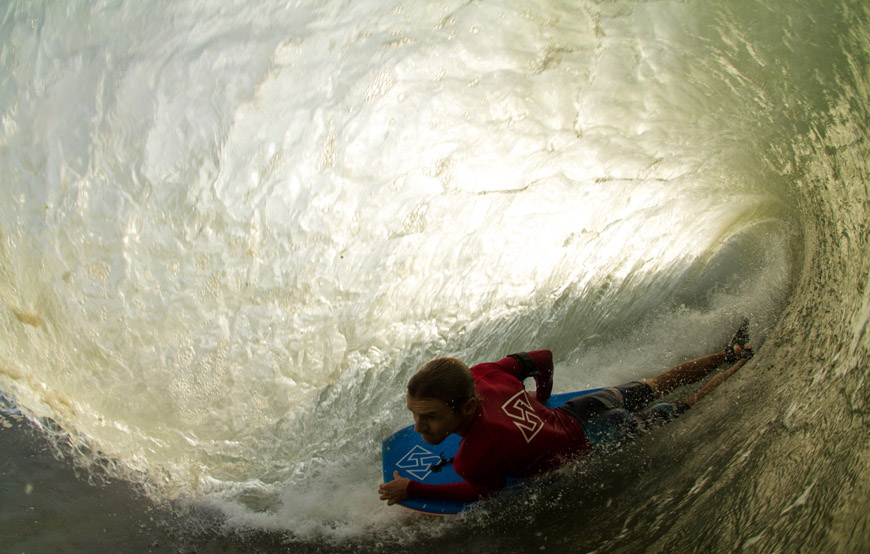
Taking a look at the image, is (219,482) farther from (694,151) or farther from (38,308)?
(694,151)

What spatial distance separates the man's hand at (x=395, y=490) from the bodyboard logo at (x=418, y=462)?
0.21 metres

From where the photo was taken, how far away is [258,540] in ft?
6.34

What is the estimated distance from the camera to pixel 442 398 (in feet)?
5.58

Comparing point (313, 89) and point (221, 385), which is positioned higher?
point (313, 89)

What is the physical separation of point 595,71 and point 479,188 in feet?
2.33

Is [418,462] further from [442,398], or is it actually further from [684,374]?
[684,374]

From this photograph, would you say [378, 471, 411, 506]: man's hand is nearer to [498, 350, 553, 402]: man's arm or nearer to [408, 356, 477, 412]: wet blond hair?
[408, 356, 477, 412]: wet blond hair

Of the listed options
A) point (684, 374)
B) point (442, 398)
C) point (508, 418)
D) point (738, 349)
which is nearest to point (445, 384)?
point (442, 398)

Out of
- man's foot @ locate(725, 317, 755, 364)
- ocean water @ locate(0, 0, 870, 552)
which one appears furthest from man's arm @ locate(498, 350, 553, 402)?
man's foot @ locate(725, 317, 755, 364)

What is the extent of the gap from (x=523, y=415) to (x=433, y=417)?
360 millimetres

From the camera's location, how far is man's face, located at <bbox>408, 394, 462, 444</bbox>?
5.61 feet

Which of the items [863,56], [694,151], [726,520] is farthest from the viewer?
[694,151]

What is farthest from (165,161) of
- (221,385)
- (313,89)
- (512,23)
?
(512,23)

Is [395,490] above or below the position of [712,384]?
above
